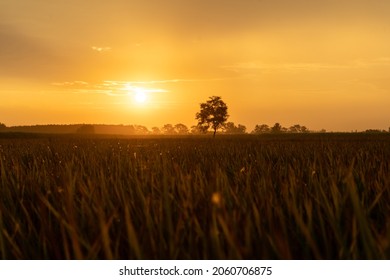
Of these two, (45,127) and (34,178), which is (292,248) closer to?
(34,178)

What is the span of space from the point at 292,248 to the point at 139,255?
0.74m

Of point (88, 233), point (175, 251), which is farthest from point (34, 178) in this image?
point (175, 251)

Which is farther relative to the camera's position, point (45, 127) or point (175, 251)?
point (45, 127)

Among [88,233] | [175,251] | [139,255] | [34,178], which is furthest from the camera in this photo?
[34,178]

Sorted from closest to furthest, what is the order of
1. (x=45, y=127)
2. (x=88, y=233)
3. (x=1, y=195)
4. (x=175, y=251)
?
(x=175, y=251) < (x=88, y=233) < (x=1, y=195) < (x=45, y=127)

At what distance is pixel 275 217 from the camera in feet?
6.95

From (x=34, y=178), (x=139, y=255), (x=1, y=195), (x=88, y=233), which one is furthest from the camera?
(x=34, y=178)

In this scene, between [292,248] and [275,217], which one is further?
[275,217]

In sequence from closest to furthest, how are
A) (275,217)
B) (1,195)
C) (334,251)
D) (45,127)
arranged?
1. (334,251)
2. (275,217)
3. (1,195)
4. (45,127)

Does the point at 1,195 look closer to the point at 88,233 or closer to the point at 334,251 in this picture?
the point at 88,233
